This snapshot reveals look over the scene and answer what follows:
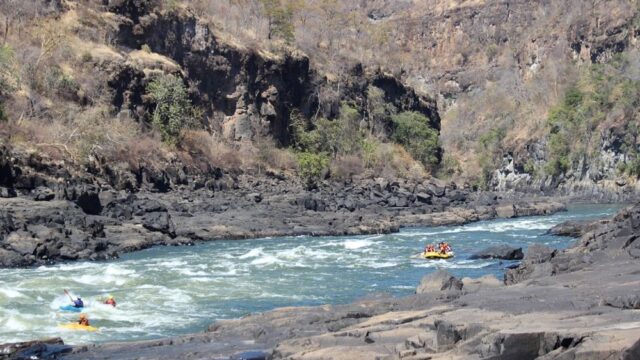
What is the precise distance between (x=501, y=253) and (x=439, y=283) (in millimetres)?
13585

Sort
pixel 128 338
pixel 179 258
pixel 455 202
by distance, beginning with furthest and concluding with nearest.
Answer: pixel 455 202, pixel 179 258, pixel 128 338

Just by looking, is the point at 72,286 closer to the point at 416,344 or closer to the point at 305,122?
the point at 416,344

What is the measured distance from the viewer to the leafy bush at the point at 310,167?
76562mm

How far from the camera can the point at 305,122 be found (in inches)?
3410

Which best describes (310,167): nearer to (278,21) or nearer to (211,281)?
(278,21)

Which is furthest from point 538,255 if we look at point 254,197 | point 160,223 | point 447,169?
point 447,169

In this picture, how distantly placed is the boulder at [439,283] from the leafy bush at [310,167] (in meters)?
52.3

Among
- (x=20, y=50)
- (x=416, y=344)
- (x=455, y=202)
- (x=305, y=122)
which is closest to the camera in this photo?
(x=416, y=344)

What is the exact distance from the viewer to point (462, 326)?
12.7m

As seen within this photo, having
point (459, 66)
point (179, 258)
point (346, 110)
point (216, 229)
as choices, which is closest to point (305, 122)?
point (346, 110)

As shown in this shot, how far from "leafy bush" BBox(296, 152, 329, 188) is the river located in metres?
30.4

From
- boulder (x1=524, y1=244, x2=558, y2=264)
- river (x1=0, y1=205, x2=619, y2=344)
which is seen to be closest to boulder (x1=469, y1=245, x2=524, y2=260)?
river (x1=0, y1=205, x2=619, y2=344)

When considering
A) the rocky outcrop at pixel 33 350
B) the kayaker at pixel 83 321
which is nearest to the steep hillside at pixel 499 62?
the kayaker at pixel 83 321

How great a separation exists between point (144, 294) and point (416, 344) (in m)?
15.5
